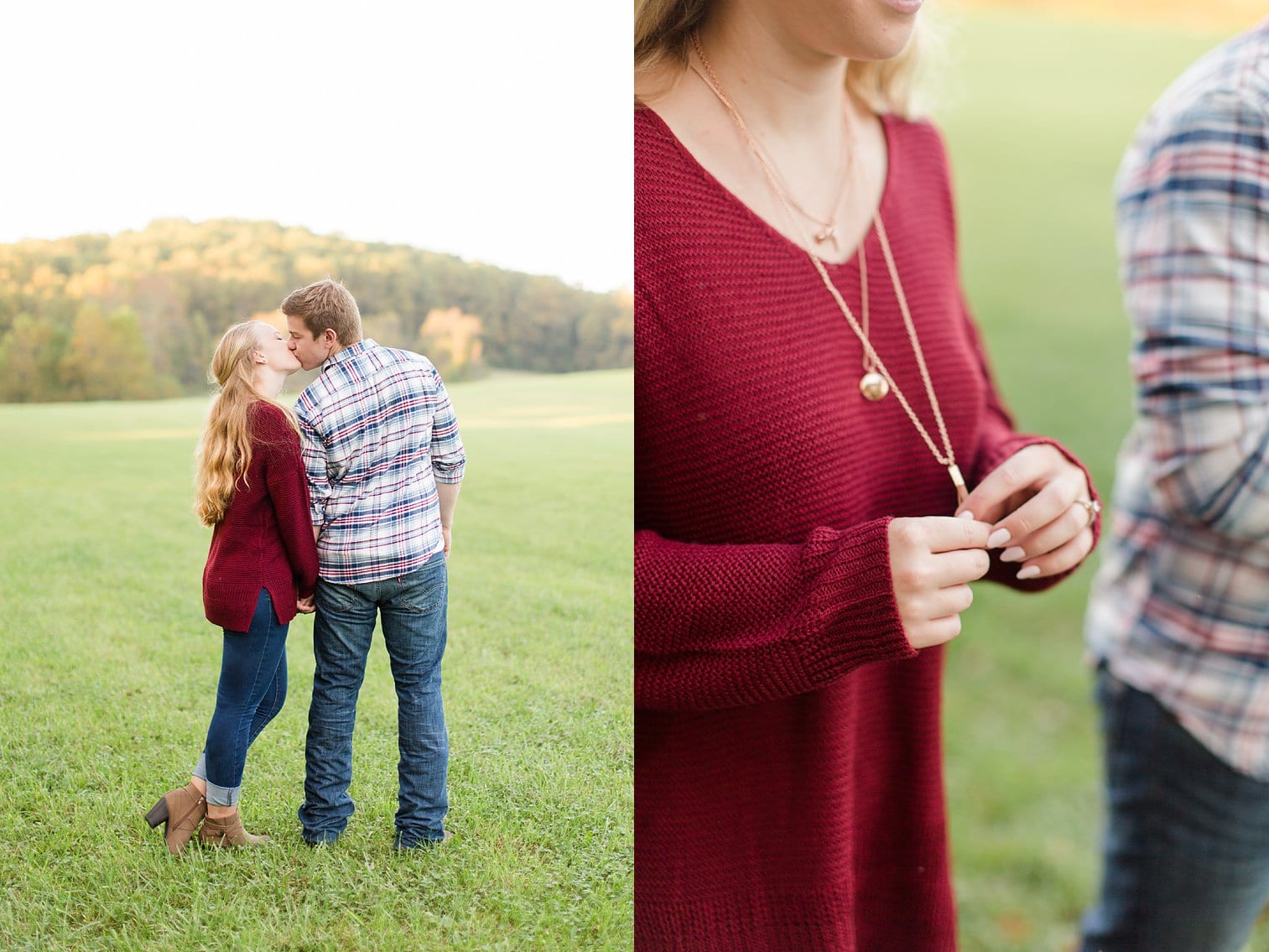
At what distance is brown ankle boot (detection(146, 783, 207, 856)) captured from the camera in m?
0.88

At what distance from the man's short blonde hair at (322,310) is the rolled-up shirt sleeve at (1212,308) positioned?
0.90 m

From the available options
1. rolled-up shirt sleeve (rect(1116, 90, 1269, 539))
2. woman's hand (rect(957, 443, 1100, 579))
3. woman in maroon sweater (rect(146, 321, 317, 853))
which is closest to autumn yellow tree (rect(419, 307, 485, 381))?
woman in maroon sweater (rect(146, 321, 317, 853))

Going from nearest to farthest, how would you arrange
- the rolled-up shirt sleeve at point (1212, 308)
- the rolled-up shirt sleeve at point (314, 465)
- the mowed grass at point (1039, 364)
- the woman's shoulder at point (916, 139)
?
the rolled-up shirt sleeve at point (314, 465), the rolled-up shirt sleeve at point (1212, 308), the woman's shoulder at point (916, 139), the mowed grass at point (1039, 364)

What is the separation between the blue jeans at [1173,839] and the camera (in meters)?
1.30

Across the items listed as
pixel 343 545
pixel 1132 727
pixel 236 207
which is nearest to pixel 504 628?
pixel 343 545

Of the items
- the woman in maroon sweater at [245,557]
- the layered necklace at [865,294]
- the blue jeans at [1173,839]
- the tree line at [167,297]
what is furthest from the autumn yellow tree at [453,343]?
the blue jeans at [1173,839]

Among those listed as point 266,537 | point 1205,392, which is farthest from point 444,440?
point 1205,392

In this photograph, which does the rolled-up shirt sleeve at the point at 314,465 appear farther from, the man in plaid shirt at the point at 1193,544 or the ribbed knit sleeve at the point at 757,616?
the man in plaid shirt at the point at 1193,544

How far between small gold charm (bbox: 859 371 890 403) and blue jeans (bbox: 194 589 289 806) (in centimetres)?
61

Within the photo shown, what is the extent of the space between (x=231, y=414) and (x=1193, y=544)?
1.13 meters

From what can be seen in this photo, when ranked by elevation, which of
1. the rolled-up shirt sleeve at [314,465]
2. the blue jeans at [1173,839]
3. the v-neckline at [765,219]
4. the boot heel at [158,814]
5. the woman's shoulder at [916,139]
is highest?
the woman's shoulder at [916,139]

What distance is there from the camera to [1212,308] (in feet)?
3.76

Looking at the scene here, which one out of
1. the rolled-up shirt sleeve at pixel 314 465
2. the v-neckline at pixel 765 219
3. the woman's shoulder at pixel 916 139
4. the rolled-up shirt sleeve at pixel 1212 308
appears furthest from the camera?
the woman's shoulder at pixel 916 139

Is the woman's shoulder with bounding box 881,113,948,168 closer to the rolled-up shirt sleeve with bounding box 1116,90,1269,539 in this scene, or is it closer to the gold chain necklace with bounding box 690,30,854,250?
the gold chain necklace with bounding box 690,30,854,250
